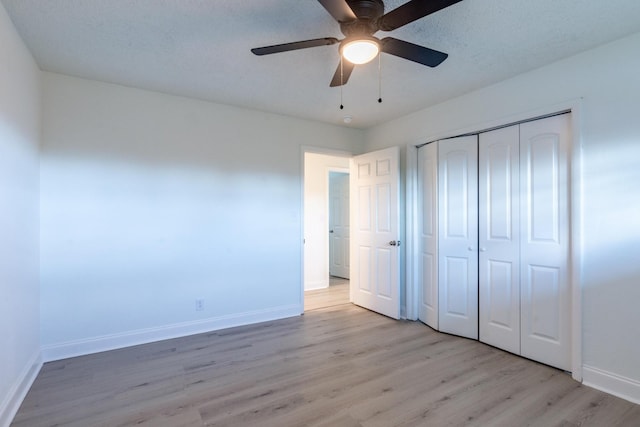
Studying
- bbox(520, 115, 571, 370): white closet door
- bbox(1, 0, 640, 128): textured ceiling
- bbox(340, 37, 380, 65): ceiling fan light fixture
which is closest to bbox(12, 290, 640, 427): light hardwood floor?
bbox(520, 115, 571, 370): white closet door

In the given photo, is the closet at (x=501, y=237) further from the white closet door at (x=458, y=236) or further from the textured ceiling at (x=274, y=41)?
the textured ceiling at (x=274, y=41)

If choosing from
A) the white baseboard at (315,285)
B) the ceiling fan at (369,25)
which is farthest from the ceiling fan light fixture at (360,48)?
the white baseboard at (315,285)

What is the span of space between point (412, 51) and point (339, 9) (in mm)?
560

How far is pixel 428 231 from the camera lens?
3631 mm

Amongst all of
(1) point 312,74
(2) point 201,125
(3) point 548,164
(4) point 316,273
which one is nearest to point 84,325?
(2) point 201,125

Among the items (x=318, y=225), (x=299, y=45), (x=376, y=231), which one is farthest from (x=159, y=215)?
(x=318, y=225)

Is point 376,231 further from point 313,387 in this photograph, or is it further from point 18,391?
point 18,391

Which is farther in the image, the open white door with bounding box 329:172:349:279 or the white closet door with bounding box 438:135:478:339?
the open white door with bounding box 329:172:349:279

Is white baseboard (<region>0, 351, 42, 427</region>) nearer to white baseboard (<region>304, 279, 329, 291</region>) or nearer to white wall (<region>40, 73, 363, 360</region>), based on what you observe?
white wall (<region>40, 73, 363, 360</region>)

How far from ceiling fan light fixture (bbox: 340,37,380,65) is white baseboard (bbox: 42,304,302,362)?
2.97 metres

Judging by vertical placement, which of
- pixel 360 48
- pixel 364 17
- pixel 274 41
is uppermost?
pixel 274 41

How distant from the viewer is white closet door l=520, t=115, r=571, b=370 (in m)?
2.54

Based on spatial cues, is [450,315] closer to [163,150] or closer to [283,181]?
[283,181]

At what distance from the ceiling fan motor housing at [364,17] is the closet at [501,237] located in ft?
6.27
